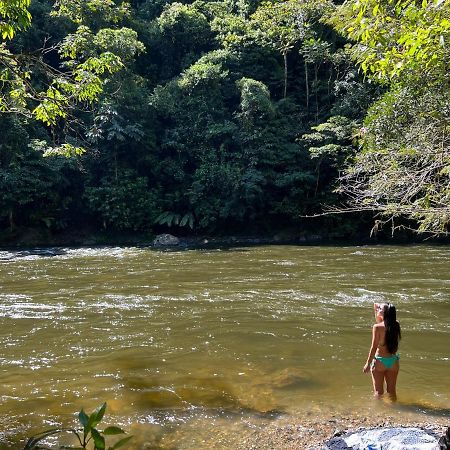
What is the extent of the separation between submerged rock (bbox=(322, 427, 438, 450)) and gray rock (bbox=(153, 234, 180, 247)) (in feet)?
60.4

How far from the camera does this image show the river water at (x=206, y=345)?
507 centimetres

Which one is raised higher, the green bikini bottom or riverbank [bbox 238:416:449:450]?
the green bikini bottom

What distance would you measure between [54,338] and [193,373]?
112 inches

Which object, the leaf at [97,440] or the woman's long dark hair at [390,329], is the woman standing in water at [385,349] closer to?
the woman's long dark hair at [390,329]

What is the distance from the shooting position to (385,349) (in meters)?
5.14

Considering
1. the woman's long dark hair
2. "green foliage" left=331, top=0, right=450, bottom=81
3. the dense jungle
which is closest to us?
"green foliage" left=331, top=0, right=450, bottom=81

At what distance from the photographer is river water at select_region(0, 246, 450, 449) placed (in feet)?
16.6

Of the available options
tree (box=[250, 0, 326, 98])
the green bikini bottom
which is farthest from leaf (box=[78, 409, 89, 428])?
tree (box=[250, 0, 326, 98])

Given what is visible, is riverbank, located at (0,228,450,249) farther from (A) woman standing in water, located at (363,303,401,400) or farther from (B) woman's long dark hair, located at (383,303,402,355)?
(B) woman's long dark hair, located at (383,303,402,355)

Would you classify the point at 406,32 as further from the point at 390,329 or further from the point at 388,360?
the point at 388,360

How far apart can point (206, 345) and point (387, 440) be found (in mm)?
4017

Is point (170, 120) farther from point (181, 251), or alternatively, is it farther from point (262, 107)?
point (181, 251)

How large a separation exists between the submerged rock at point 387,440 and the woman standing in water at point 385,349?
1.15 meters

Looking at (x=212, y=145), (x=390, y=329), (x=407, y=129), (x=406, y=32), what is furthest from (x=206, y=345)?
(x=212, y=145)
